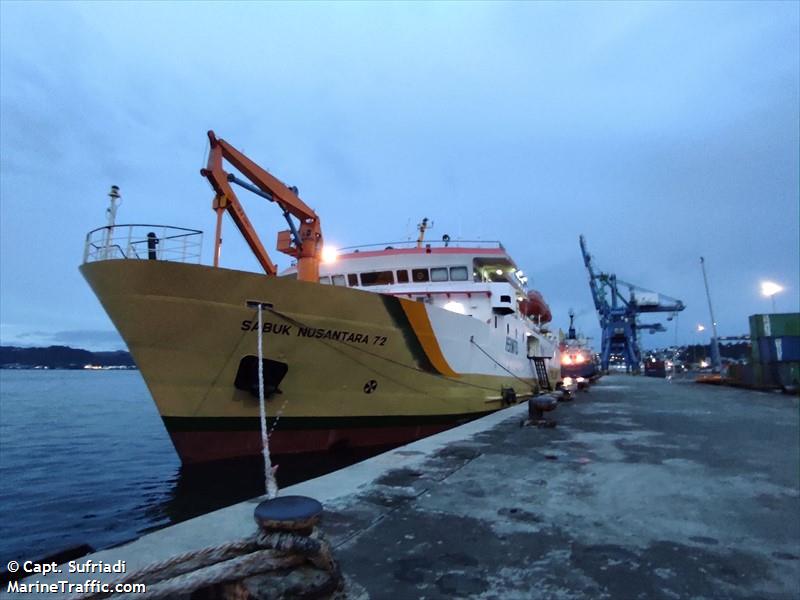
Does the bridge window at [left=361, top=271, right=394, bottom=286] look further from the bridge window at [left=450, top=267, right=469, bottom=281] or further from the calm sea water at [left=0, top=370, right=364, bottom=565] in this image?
the calm sea water at [left=0, top=370, right=364, bottom=565]

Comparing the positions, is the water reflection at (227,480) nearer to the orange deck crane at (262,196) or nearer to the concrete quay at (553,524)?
the concrete quay at (553,524)

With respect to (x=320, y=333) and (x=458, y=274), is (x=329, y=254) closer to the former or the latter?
(x=458, y=274)

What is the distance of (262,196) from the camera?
11758 mm

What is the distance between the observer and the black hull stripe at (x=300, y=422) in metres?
8.42

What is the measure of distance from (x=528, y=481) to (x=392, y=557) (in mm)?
2173

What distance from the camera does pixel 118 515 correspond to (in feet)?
24.1

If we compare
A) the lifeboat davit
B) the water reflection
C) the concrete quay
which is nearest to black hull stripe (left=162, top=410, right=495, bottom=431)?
the water reflection

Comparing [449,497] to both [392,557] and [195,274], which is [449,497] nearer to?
[392,557]

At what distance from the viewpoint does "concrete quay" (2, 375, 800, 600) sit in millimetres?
2414

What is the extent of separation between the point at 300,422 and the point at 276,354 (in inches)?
62.4

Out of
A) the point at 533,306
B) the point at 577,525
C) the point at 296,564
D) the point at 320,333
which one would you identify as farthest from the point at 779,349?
the point at 296,564

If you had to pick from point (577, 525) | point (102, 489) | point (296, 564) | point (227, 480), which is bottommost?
point (102, 489)

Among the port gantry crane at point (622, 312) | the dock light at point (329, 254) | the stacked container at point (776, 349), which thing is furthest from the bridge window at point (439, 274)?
the port gantry crane at point (622, 312)

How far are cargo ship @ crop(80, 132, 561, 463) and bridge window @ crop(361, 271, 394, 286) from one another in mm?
913
